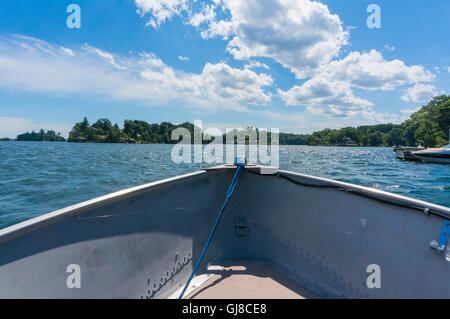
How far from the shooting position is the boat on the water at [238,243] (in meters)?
1.46

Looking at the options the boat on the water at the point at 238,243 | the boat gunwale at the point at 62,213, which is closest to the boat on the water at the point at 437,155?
the boat on the water at the point at 238,243

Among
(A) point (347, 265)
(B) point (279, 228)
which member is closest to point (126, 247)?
(B) point (279, 228)

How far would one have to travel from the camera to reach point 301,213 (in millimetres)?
2400

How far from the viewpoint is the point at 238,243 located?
8.89 ft

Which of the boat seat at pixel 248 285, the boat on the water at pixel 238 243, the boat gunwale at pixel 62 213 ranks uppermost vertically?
the boat gunwale at pixel 62 213

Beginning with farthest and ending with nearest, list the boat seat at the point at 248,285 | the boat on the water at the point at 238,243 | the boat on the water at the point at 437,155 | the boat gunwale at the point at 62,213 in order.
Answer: the boat on the water at the point at 437,155
the boat seat at the point at 248,285
the boat on the water at the point at 238,243
the boat gunwale at the point at 62,213

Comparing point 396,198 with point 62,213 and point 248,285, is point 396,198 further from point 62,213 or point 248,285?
point 62,213

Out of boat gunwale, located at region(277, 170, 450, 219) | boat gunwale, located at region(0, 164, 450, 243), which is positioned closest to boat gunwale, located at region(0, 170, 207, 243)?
boat gunwale, located at region(0, 164, 450, 243)

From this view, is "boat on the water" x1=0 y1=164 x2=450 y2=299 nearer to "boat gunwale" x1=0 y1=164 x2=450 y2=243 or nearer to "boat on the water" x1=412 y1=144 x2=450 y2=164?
"boat gunwale" x1=0 y1=164 x2=450 y2=243

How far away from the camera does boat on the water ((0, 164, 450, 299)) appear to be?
4.78 ft

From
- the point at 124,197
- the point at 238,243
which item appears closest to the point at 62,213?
the point at 124,197

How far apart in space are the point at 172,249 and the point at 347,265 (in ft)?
5.40

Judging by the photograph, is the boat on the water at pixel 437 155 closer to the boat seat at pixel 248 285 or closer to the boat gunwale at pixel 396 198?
the boat gunwale at pixel 396 198
